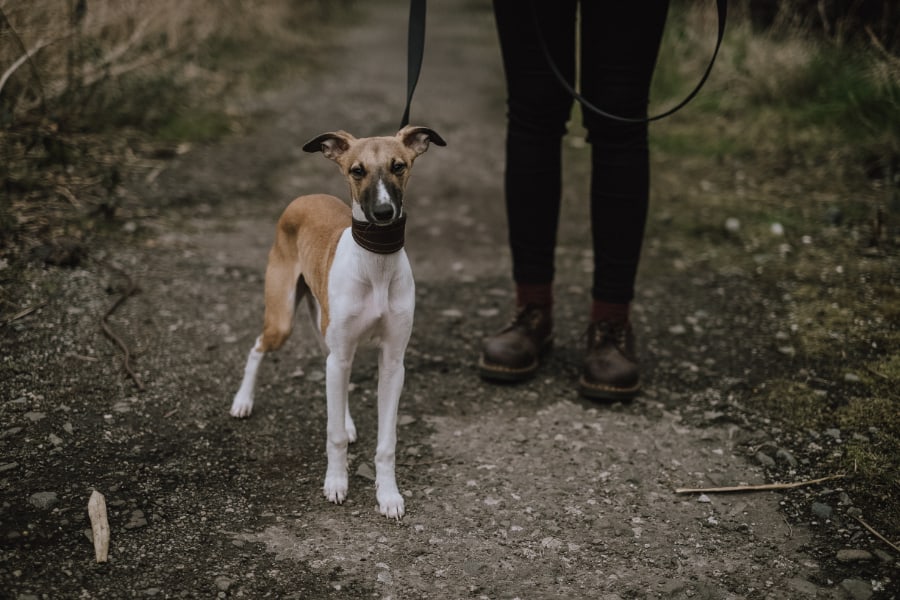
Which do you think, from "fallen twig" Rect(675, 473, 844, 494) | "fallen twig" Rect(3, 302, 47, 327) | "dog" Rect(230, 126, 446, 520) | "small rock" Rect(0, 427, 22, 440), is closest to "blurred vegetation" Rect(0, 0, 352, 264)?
"fallen twig" Rect(3, 302, 47, 327)

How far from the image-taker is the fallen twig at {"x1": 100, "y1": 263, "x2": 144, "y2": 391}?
3189 mm

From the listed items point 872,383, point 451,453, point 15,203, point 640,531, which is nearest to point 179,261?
point 15,203

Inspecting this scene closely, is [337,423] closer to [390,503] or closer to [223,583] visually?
[390,503]

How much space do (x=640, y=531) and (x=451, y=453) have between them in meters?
0.71

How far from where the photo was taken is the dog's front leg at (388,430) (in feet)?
8.40

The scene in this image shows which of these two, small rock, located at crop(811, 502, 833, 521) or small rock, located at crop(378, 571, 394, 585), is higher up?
small rock, located at crop(811, 502, 833, 521)

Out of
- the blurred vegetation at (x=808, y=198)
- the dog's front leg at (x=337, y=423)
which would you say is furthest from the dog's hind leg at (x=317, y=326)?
the blurred vegetation at (x=808, y=198)

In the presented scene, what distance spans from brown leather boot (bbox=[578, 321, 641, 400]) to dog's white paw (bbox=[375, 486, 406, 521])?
984mm

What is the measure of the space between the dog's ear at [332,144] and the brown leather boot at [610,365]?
52.2 inches

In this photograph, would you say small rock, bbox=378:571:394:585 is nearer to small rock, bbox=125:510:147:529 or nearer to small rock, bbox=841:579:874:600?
small rock, bbox=125:510:147:529

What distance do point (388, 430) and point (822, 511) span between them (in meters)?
1.38

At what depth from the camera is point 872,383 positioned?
127 inches

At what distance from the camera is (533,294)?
3.41 meters

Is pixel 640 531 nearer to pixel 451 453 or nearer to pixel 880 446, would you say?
pixel 451 453
